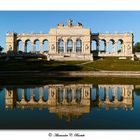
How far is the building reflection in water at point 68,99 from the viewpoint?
20703 mm

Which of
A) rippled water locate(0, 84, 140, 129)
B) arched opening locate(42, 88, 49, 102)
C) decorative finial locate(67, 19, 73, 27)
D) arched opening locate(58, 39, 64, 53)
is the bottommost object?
rippled water locate(0, 84, 140, 129)

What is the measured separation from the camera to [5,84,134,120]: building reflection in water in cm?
2070

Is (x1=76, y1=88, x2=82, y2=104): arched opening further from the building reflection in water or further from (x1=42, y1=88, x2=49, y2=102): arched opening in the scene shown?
(x1=42, y1=88, x2=49, y2=102): arched opening

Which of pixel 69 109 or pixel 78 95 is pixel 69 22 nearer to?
pixel 78 95

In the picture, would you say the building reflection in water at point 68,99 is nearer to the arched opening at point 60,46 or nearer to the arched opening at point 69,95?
the arched opening at point 69,95

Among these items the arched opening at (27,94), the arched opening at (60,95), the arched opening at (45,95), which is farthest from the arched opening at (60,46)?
the arched opening at (60,95)

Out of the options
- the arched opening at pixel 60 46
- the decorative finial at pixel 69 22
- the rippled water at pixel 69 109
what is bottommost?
the rippled water at pixel 69 109

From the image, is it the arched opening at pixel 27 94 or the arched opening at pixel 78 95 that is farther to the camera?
the arched opening at pixel 27 94

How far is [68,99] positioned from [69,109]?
429 cm

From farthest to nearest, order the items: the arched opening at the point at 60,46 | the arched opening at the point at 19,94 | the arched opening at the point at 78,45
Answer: the arched opening at the point at 78,45 → the arched opening at the point at 60,46 → the arched opening at the point at 19,94

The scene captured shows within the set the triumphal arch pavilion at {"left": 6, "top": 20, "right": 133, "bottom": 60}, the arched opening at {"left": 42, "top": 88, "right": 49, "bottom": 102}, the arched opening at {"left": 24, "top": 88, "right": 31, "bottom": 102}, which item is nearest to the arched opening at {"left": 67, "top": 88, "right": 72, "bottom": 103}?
the arched opening at {"left": 42, "top": 88, "right": 49, "bottom": 102}

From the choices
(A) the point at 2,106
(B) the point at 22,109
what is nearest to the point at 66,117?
(B) the point at 22,109
